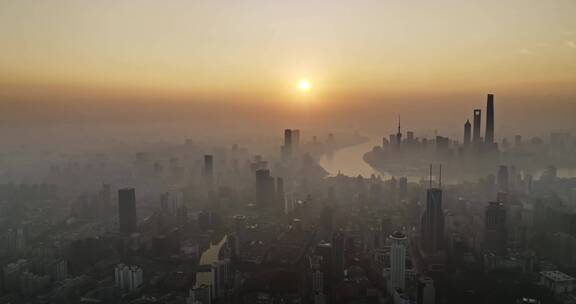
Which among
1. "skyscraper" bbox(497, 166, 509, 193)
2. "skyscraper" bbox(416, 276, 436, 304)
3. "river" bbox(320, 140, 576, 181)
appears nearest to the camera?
"skyscraper" bbox(416, 276, 436, 304)

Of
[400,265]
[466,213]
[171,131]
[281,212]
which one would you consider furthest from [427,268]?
[171,131]

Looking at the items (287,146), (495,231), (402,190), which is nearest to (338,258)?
(495,231)

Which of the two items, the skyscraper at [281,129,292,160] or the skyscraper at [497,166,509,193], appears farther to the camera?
the skyscraper at [281,129,292,160]

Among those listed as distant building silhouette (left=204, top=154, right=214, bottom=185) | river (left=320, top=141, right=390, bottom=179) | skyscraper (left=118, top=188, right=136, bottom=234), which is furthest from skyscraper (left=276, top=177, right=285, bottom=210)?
river (left=320, top=141, right=390, bottom=179)

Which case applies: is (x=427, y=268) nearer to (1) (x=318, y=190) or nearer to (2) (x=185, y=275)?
(2) (x=185, y=275)

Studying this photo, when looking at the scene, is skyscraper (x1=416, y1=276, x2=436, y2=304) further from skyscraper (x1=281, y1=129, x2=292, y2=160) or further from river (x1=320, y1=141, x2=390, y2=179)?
skyscraper (x1=281, y1=129, x2=292, y2=160)

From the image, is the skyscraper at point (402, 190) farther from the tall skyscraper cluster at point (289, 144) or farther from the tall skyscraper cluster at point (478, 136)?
the tall skyscraper cluster at point (289, 144)
